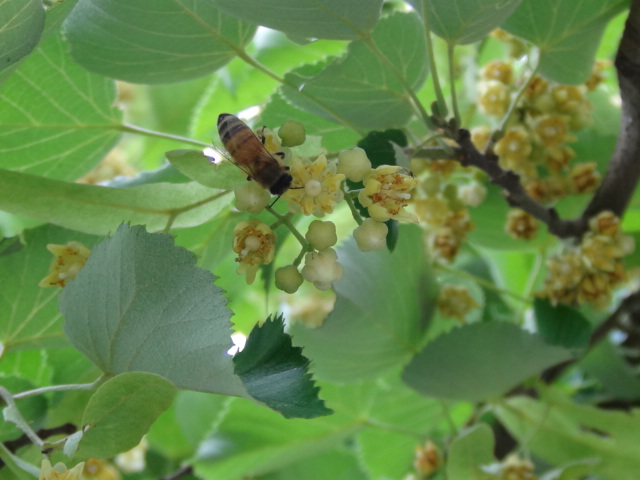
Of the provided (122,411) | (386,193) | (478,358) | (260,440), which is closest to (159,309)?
(122,411)

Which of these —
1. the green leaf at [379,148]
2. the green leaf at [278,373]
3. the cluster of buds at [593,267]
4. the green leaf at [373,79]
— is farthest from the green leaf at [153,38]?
the cluster of buds at [593,267]

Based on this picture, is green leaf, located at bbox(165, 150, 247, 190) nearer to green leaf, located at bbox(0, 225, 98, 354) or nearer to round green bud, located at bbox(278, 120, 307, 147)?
round green bud, located at bbox(278, 120, 307, 147)

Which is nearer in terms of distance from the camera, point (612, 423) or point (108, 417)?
point (108, 417)

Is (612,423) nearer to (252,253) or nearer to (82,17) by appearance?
(252,253)

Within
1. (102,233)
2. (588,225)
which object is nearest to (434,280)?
(588,225)

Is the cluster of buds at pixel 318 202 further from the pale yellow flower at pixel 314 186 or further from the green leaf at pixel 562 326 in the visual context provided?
the green leaf at pixel 562 326

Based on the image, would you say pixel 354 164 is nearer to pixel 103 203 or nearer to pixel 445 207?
pixel 103 203
